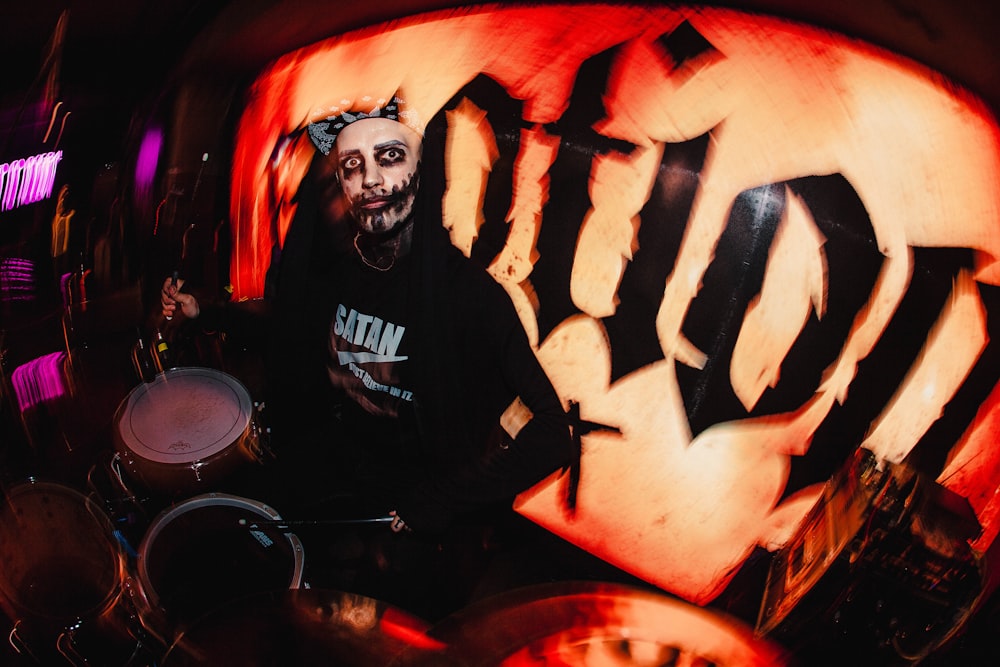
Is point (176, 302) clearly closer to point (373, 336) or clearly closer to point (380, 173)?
point (373, 336)

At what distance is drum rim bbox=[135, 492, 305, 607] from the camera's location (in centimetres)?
153

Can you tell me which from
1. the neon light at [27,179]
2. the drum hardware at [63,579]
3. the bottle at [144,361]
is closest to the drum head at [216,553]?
the drum hardware at [63,579]

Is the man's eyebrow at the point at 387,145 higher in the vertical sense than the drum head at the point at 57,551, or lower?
higher

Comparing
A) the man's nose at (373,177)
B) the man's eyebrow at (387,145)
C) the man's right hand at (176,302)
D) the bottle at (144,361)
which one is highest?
the man's eyebrow at (387,145)

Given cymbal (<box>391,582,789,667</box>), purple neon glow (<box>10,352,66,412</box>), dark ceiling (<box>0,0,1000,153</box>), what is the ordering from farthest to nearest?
purple neon glow (<box>10,352,66,412</box>) < dark ceiling (<box>0,0,1000,153</box>) < cymbal (<box>391,582,789,667</box>)

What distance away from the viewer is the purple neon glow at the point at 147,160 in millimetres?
2373

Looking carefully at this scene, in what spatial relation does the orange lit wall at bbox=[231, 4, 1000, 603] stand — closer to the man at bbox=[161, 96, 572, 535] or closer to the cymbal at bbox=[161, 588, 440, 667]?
the man at bbox=[161, 96, 572, 535]

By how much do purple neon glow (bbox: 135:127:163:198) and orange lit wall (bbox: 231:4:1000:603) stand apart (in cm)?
39

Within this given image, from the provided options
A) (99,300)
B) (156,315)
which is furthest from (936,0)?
(99,300)

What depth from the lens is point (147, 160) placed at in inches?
96.3

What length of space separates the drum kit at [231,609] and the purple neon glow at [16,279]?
5.33 feet

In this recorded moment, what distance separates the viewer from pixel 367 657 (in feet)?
4.58

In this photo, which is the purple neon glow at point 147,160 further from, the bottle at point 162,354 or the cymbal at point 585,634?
the cymbal at point 585,634

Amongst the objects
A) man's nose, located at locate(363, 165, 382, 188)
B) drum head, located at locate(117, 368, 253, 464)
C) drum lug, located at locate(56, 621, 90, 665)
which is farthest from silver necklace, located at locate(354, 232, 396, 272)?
drum lug, located at locate(56, 621, 90, 665)
